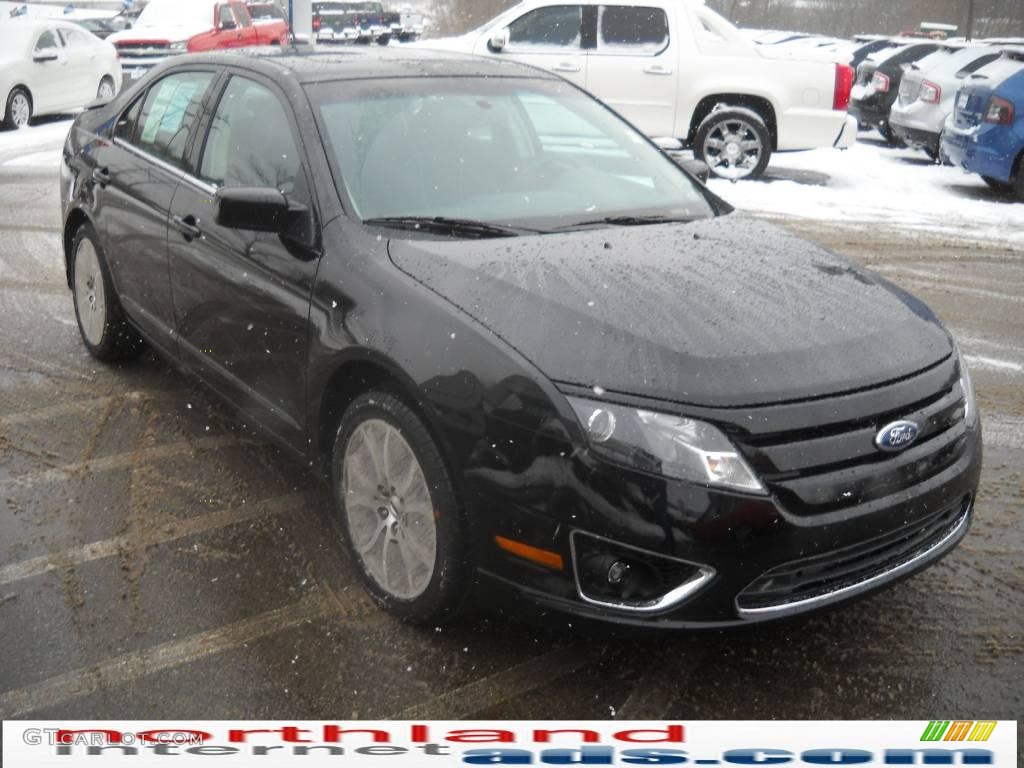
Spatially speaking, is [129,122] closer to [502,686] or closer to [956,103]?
[502,686]

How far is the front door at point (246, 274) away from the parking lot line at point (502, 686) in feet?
3.63

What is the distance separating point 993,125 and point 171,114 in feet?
29.1

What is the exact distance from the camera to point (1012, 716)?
298 cm

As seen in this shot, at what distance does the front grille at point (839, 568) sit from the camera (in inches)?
113

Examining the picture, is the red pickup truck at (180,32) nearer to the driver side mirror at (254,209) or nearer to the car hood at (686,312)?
the driver side mirror at (254,209)

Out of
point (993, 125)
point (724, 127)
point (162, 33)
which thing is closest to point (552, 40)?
point (724, 127)

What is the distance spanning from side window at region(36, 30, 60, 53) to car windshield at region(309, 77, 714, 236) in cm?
1444

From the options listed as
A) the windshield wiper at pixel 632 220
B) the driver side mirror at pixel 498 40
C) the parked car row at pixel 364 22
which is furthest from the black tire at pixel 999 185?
the parked car row at pixel 364 22

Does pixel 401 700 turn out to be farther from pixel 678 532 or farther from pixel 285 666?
pixel 678 532

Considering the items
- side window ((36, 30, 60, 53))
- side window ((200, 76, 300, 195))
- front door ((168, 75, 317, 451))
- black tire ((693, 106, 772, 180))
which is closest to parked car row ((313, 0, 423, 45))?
side window ((36, 30, 60, 53))

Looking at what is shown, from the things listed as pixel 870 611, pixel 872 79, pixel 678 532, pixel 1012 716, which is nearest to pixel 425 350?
pixel 678 532

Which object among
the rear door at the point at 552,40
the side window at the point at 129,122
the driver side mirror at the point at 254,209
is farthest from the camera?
the rear door at the point at 552,40

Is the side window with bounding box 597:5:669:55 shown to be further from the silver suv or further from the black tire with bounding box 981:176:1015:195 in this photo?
the black tire with bounding box 981:176:1015:195
